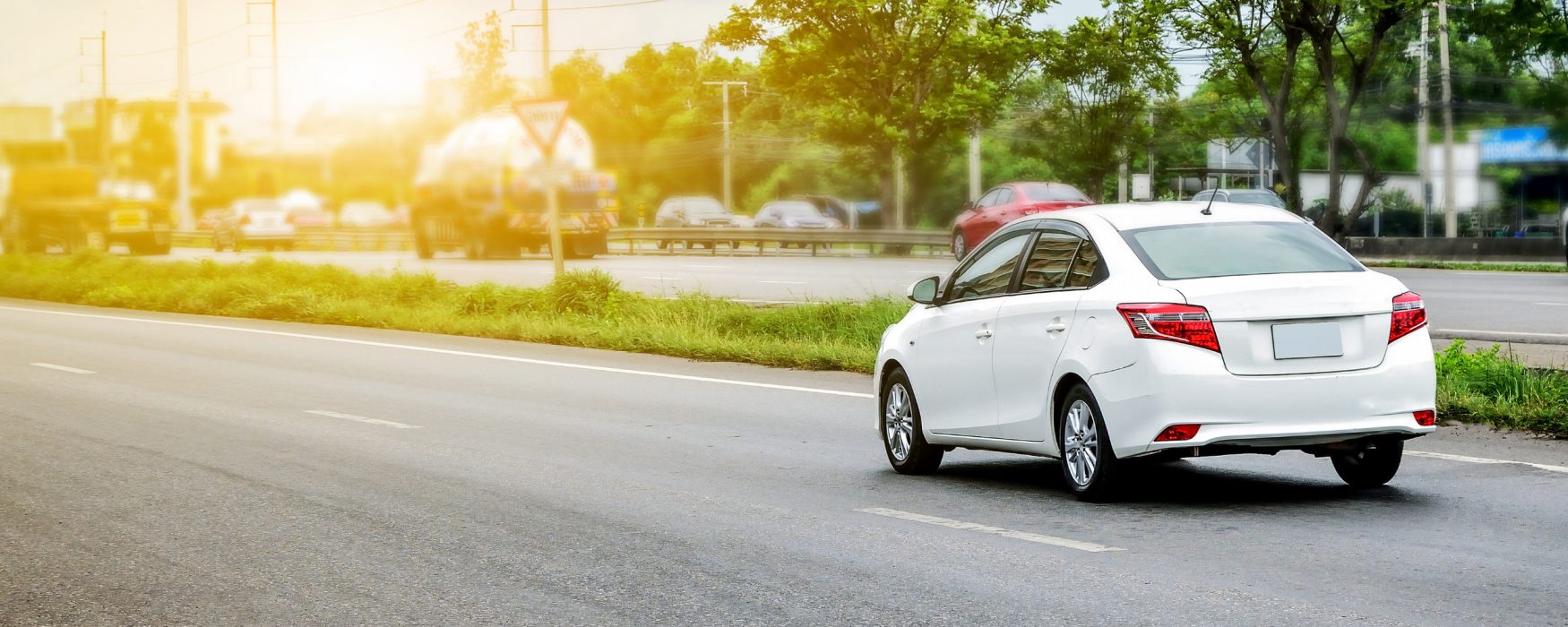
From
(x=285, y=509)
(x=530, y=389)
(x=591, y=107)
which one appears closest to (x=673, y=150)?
(x=591, y=107)

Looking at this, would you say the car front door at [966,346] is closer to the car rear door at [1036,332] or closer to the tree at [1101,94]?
the car rear door at [1036,332]

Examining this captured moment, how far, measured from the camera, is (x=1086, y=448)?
29.6 feet

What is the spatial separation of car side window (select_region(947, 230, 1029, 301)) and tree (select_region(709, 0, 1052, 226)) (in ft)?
106

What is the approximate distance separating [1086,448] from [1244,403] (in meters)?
0.92

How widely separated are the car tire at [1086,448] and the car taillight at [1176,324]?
474mm

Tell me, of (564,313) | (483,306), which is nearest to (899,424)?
(564,313)

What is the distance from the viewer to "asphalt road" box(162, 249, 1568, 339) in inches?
825

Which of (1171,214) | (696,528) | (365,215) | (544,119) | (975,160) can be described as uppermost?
(975,160)

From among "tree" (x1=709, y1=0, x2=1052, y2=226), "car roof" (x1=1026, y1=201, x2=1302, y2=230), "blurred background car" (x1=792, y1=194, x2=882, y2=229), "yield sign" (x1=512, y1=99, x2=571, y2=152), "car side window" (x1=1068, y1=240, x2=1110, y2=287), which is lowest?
"car side window" (x1=1068, y1=240, x2=1110, y2=287)

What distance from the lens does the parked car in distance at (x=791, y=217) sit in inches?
2044

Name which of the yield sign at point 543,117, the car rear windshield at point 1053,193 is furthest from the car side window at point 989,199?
the yield sign at point 543,117

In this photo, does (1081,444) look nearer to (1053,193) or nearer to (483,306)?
(483,306)

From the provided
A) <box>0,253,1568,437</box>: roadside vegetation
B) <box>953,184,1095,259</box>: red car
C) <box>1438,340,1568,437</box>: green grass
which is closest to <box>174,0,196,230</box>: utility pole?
<box>0,253,1568,437</box>: roadside vegetation

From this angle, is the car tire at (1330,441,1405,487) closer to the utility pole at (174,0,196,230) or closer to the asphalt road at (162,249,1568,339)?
the asphalt road at (162,249,1568,339)
